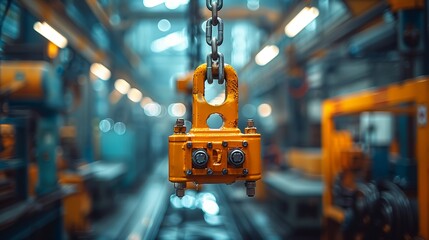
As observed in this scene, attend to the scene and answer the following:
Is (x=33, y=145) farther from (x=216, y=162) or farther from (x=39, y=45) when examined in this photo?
(x=216, y=162)

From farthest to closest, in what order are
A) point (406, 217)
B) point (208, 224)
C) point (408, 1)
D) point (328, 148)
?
point (208, 224)
point (328, 148)
point (408, 1)
point (406, 217)

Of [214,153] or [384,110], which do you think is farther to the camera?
[384,110]

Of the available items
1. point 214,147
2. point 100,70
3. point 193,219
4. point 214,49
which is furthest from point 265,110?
point 214,147

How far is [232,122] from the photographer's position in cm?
246

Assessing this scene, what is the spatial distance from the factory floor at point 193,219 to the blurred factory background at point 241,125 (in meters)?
0.06

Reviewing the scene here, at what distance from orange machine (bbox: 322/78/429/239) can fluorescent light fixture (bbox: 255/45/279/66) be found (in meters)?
4.33

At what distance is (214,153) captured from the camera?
237cm

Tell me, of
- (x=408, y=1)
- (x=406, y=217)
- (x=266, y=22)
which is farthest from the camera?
(x=266, y=22)

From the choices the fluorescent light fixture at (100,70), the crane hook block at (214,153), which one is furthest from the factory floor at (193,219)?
the crane hook block at (214,153)

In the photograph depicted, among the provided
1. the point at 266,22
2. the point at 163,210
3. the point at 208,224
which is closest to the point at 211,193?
the point at 163,210

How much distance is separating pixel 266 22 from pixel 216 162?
12.7 meters

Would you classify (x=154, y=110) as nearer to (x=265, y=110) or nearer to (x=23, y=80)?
(x=265, y=110)

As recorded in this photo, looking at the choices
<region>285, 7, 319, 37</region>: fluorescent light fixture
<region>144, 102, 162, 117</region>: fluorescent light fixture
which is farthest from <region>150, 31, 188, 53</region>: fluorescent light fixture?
<region>285, 7, 319, 37</region>: fluorescent light fixture

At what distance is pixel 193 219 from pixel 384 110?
21.5 ft
